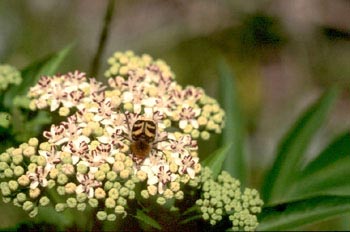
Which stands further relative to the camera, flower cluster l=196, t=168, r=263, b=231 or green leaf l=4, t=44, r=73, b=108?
green leaf l=4, t=44, r=73, b=108

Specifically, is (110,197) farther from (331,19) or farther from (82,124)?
(331,19)

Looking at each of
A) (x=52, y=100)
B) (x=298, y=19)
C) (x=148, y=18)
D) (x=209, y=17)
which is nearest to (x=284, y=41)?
(x=298, y=19)

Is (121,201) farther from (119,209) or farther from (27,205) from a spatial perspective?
(27,205)

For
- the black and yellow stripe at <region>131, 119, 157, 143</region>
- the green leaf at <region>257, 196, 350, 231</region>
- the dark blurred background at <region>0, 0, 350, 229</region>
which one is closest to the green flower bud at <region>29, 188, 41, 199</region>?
the black and yellow stripe at <region>131, 119, 157, 143</region>

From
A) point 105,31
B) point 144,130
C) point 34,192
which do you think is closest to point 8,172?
point 34,192

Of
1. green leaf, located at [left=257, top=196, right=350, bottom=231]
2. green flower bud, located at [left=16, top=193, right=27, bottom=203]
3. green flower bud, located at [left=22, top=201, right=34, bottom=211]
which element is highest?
green leaf, located at [left=257, top=196, right=350, bottom=231]

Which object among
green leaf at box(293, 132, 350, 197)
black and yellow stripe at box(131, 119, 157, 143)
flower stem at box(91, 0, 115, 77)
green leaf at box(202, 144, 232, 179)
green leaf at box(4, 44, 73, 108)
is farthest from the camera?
flower stem at box(91, 0, 115, 77)

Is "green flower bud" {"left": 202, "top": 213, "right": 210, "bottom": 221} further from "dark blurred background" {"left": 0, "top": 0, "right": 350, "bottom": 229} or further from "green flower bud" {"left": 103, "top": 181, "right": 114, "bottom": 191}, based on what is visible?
"dark blurred background" {"left": 0, "top": 0, "right": 350, "bottom": 229}
